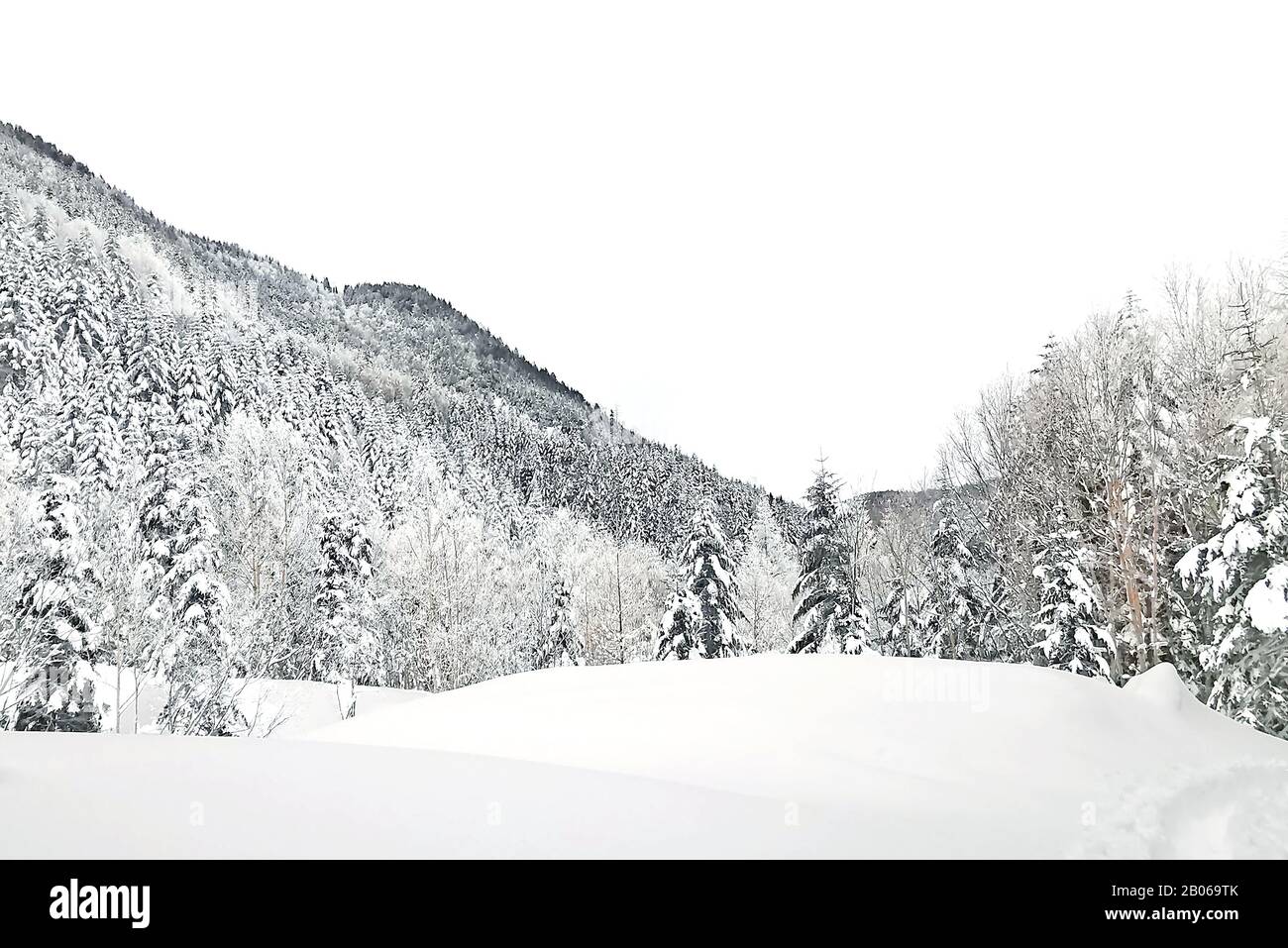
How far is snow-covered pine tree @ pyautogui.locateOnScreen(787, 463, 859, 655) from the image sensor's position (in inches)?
827

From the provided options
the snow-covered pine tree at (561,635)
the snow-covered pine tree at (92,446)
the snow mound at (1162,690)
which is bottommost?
the snow-covered pine tree at (561,635)

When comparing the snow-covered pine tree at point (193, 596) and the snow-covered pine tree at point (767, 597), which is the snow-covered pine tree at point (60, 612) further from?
the snow-covered pine tree at point (767, 597)

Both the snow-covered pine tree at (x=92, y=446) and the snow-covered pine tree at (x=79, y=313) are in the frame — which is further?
the snow-covered pine tree at (x=79, y=313)

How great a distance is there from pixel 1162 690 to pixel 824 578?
1489 cm

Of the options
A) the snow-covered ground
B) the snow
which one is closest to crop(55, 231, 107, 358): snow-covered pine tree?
Answer: the snow-covered ground

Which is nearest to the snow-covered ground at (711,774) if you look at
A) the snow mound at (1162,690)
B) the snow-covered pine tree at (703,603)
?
the snow mound at (1162,690)

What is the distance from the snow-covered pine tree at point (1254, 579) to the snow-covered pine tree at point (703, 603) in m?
12.6

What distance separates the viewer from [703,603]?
23047 millimetres

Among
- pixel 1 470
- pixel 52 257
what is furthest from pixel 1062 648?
pixel 52 257

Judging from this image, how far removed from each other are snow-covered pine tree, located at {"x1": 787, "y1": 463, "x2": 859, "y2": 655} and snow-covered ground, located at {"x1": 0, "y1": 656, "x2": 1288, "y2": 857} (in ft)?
47.4

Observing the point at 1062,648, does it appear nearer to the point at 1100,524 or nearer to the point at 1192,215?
the point at 1100,524

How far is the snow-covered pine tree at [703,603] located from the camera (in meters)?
22.6

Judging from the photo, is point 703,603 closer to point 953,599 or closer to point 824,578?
point 824,578

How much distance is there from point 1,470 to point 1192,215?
3620 centimetres
